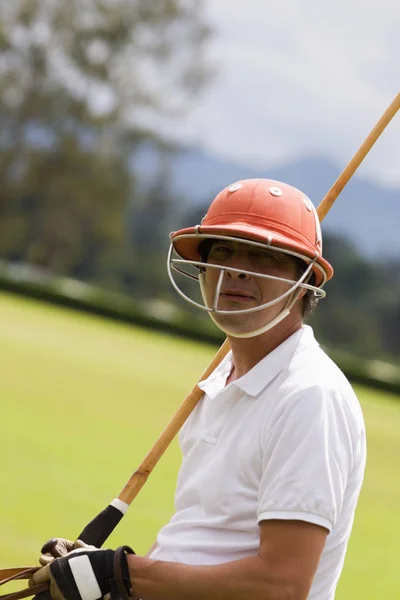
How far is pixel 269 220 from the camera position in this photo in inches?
108

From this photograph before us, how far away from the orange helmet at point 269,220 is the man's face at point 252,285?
0.20 ft

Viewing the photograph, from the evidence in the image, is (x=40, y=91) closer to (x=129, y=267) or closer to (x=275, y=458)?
(x=129, y=267)

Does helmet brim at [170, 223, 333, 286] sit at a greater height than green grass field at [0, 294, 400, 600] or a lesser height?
lesser

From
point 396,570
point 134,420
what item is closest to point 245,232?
point 396,570

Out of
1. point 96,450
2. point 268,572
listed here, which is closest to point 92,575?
point 268,572

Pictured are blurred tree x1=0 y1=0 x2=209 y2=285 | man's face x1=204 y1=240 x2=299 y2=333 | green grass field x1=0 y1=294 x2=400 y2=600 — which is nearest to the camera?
man's face x1=204 y1=240 x2=299 y2=333

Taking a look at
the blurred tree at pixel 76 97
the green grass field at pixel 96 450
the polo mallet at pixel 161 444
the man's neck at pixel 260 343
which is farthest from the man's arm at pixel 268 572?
the blurred tree at pixel 76 97

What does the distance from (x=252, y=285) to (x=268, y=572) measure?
2.39 ft

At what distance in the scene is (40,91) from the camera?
53531 millimetres

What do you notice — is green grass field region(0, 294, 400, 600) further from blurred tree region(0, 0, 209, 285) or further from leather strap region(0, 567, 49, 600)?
blurred tree region(0, 0, 209, 285)

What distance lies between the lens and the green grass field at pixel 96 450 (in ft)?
22.1

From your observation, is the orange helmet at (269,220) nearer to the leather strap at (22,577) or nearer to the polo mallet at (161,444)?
the polo mallet at (161,444)

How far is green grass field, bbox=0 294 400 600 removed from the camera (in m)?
6.74

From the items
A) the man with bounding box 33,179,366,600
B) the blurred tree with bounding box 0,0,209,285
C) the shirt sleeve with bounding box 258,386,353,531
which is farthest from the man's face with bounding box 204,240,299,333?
the blurred tree with bounding box 0,0,209,285
